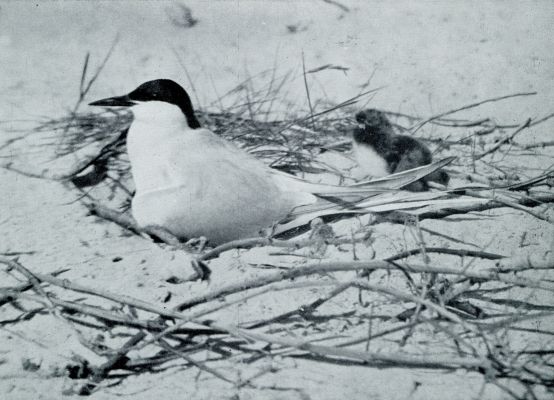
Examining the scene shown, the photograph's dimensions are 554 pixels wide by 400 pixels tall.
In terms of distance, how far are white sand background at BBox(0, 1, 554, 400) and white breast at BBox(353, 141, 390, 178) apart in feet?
1.37

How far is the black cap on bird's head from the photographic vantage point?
1998mm

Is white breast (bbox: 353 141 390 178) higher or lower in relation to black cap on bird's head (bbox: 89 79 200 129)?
lower

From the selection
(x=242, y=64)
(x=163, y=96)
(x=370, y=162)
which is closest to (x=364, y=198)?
(x=370, y=162)

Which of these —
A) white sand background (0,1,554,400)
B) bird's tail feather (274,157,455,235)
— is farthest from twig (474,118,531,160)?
bird's tail feather (274,157,455,235)

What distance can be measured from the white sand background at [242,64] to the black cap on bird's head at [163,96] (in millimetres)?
381

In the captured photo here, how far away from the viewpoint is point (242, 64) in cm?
290

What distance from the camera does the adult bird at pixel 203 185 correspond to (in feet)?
5.90

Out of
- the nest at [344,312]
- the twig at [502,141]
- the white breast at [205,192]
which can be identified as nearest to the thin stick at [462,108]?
the twig at [502,141]

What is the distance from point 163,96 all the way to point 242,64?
3.17 feet

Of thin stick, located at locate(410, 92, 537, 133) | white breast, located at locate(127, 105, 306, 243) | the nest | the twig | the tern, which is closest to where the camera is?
the nest

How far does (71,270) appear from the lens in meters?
1.70

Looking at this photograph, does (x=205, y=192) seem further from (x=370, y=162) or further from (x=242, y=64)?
(x=242, y=64)

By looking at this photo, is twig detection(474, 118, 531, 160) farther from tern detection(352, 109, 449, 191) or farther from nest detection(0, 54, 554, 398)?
nest detection(0, 54, 554, 398)

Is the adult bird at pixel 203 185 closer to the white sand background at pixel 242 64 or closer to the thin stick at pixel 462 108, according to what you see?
the white sand background at pixel 242 64
